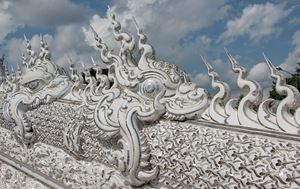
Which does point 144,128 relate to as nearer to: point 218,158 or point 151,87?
point 151,87

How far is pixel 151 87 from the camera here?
9.34ft

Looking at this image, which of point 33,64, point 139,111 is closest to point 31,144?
point 33,64

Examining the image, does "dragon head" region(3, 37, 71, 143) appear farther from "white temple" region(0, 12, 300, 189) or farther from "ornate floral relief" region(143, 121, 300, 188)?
"ornate floral relief" region(143, 121, 300, 188)

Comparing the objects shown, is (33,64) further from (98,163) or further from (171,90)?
(171,90)

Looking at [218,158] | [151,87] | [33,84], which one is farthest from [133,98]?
[33,84]

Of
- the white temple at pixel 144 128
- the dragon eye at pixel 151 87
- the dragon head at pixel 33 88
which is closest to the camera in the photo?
the white temple at pixel 144 128

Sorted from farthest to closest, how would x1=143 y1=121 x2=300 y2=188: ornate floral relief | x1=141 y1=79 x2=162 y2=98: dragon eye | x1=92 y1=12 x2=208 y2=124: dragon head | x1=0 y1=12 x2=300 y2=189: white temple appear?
1. x1=141 y1=79 x2=162 y2=98: dragon eye
2. x1=92 y1=12 x2=208 y2=124: dragon head
3. x1=0 y1=12 x2=300 y2=189: white temple
4. x1=143 y1=121 x2=300 y2=188: ornate floral relief

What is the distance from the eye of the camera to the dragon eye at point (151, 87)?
282 cm

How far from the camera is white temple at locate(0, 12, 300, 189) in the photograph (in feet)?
7.04

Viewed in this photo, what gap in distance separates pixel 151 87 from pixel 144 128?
26 centimetres

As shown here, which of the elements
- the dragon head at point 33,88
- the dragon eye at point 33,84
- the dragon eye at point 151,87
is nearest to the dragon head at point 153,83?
the dragon eye at point 151,87

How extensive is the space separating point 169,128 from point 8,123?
2.44 metres

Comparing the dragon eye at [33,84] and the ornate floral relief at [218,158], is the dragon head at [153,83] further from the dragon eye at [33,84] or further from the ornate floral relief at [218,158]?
the dragon eye at [33,84]

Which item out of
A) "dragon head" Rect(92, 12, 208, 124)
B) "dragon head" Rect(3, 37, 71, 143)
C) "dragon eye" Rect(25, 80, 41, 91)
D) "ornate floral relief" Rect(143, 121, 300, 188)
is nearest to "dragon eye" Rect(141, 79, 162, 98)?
"dragon head" Rect(92, 12, 208, 124)
